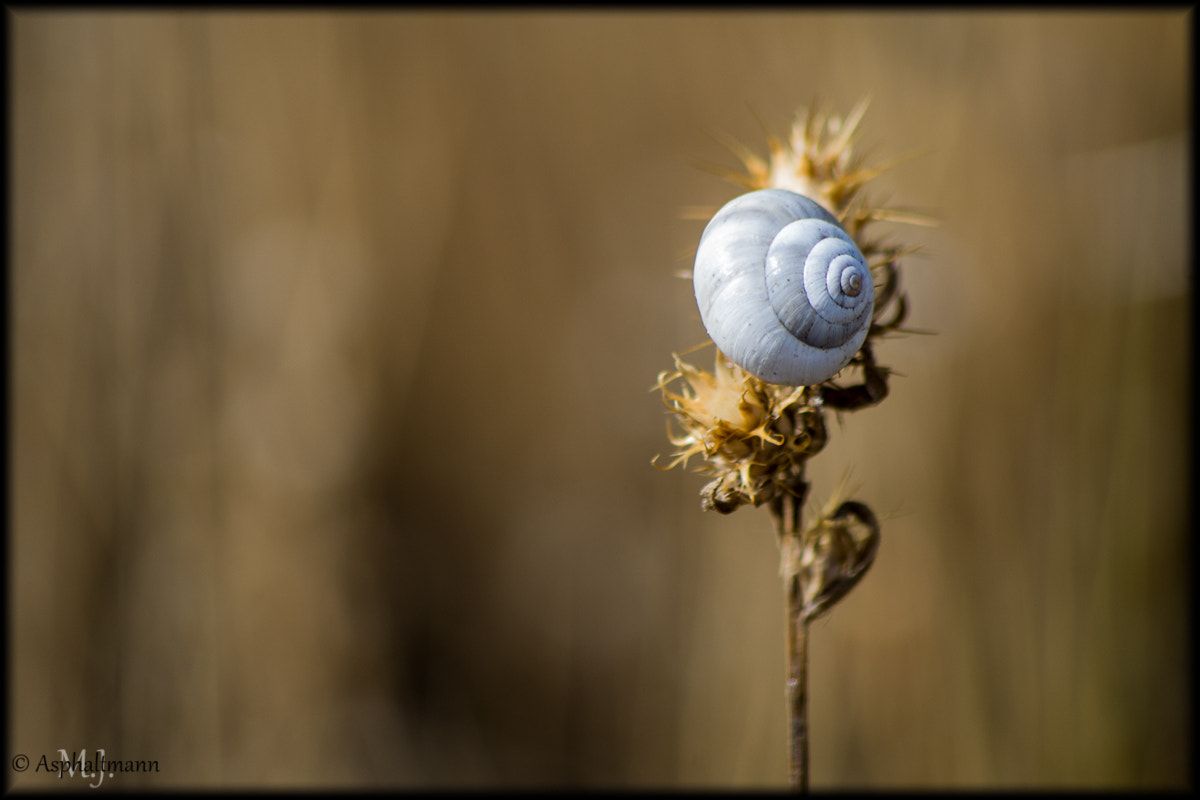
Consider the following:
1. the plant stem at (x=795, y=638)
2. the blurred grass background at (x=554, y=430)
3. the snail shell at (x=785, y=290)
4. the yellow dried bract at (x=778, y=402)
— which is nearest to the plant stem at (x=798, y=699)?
the plant stem at (x=795, y=638)

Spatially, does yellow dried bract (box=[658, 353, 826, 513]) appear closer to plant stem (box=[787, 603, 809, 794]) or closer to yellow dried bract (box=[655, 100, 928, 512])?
yellow dried bract (box=[655, 100, 928, 512])

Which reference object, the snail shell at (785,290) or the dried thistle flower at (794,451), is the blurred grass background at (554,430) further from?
the snail shell at (785,290)

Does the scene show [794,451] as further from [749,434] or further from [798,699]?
[798,699]

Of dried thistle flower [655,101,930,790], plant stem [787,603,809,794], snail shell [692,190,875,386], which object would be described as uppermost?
snail shell [692,190,875,386]

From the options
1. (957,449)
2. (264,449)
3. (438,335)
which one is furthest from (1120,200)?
(264,449)

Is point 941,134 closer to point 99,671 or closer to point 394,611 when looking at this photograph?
point 394,611

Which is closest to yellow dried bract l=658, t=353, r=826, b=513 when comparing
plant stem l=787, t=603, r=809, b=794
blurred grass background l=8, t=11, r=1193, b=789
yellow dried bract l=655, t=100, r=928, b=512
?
yellow dried bract l=655, t=100, r=928, b=512

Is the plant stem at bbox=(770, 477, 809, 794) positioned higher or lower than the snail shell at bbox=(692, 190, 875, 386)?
lower

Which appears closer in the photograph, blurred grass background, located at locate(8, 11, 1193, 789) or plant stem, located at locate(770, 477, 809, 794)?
plant stem, located at locate(770, 477, 809, 794)
